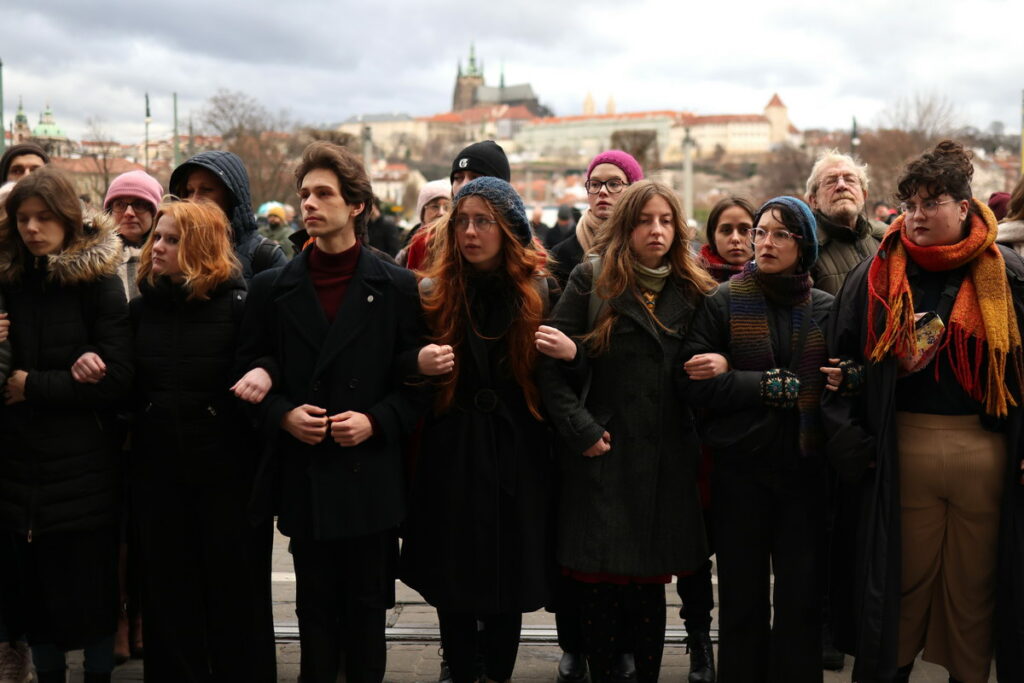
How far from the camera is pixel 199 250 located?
395cm

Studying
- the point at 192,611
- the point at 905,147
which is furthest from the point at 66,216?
the point at 905,147

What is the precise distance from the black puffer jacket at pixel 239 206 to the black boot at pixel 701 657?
8.40 ft

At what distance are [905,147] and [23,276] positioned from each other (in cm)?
3445

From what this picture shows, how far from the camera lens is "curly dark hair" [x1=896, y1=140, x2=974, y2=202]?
370 centimetres

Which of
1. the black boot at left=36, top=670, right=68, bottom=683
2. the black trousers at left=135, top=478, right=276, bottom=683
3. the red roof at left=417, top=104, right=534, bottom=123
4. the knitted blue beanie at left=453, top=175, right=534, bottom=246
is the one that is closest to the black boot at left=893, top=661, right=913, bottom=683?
the knitted blue beanie at left=453, top=175, right=534, bottom=246

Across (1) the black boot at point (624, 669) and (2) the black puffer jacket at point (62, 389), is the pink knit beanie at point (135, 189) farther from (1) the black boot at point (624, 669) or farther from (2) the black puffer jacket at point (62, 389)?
(1) the black boot at point (624, 669)

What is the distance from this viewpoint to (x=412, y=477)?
13.2 feet

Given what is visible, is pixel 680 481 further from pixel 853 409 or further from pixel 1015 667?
pixel 1015 667

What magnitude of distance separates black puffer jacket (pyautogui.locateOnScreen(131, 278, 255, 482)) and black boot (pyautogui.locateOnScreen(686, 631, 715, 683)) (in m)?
2.16

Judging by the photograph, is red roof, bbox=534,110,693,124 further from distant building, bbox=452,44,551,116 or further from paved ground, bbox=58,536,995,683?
paved ground, bbox=58,536,995,683

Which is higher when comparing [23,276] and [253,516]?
[23,276]

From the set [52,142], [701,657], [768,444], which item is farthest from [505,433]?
[52,142]

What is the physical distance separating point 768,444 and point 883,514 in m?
0.52

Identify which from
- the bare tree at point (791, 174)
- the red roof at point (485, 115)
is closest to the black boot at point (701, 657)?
the bare tree at point (791, 174)
